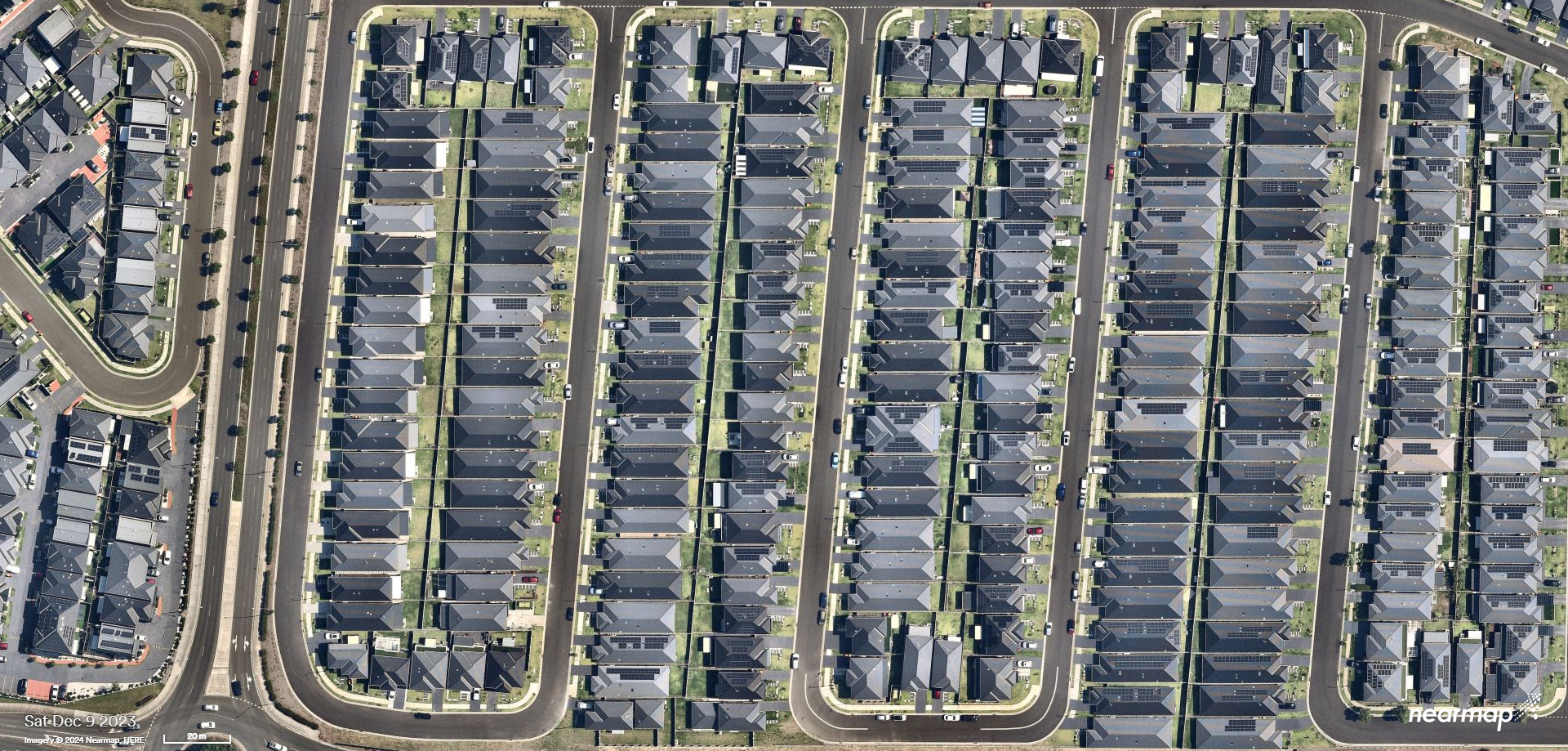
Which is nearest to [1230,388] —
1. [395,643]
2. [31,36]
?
[395,643]

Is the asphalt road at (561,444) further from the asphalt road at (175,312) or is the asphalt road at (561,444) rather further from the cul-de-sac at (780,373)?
the asphalt road at (175,312)

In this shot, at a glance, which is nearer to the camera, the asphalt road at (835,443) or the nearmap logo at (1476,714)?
the asphalt road at (835,443)

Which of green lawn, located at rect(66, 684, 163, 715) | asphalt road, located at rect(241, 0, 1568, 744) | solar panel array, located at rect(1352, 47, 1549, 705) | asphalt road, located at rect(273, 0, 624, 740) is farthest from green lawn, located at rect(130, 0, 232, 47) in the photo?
solar panel array, located at rect(1352, 47, 1549, 705)

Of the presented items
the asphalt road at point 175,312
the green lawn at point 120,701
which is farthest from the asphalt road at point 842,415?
the green lawn at point 120,701

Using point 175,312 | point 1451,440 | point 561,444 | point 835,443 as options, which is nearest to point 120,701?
point 175,312

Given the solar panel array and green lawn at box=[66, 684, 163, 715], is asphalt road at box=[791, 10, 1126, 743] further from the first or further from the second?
green lawn at box=[66, 684, 163, 715]

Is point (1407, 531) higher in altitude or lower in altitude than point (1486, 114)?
lower

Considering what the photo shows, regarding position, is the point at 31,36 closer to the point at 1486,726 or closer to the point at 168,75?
the point at 168,75
